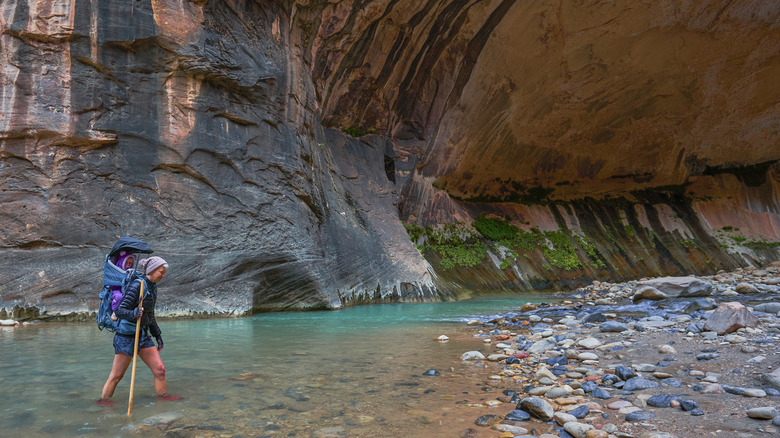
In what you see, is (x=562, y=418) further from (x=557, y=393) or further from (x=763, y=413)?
(x=763, y=413)

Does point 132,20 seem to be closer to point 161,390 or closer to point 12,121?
point 12,121

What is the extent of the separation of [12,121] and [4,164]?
85 cm

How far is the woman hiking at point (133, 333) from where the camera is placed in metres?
3.46

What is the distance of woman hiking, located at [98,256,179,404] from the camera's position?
3.46 m

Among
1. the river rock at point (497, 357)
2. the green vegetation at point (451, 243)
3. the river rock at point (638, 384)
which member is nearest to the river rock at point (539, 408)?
the river rock at point (638, 384)

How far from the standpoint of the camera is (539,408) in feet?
9.46

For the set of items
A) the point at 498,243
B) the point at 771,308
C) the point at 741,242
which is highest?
the point at 498,243

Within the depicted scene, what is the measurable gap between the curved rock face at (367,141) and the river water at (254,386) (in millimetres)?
3568

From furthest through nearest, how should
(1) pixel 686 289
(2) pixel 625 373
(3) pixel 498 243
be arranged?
(3) pixel 498 243, (1) pixel 686 289, (2) pixel 625 373

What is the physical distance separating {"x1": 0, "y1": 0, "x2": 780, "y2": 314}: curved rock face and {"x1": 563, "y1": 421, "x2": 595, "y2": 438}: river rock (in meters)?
8.66

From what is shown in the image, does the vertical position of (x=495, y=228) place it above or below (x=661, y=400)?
above

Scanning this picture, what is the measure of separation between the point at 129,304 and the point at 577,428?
10.4 ft

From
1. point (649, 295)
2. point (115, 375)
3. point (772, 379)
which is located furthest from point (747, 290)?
point (115, 375)

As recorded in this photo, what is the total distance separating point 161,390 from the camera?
11.8ft
